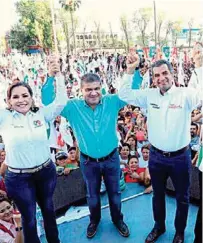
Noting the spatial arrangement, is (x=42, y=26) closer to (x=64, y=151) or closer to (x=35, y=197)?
(x=64, y=151)

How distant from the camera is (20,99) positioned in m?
2.13

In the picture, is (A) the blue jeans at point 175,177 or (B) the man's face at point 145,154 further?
(B) the man's face at point 145,154

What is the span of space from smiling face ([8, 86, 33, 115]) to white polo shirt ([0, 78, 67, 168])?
1.4 inches

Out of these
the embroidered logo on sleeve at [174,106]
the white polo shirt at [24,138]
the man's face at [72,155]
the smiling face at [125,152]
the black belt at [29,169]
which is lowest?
the smiling face at [125,152]

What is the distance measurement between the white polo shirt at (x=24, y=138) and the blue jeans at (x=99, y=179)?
0.47 metres

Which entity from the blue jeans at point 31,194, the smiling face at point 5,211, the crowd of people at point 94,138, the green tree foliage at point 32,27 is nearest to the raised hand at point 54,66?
the crowd of people at point 94,138

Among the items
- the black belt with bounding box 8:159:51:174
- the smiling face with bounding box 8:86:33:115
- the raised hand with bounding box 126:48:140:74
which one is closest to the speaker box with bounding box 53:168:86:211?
the black belt with bounding box 8:159:51:174

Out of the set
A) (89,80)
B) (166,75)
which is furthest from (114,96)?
(166,75)

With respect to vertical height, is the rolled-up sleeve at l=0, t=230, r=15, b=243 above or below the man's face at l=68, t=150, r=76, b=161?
below

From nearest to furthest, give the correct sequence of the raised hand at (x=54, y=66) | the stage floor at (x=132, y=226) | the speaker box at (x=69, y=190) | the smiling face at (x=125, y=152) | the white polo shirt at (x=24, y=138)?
the white polo shirt at (x=24, y=138)
the raised hand at (x=54, y=66)
the stage floor at (x=132, y=226)
the speaker box at (x=69, y=190)
the smiling face at (x=125, y=152)

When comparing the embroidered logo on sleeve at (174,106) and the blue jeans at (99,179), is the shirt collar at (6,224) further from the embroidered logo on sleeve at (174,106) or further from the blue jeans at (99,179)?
the embroidered logo on sleeve at (174,106)

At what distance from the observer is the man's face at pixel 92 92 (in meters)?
2.40

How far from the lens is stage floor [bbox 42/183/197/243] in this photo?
8.80 ft

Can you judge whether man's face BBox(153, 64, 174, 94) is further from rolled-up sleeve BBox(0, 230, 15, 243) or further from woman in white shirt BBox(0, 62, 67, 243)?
rolled-up sleeve BBox(0, 230, 15, 243)
